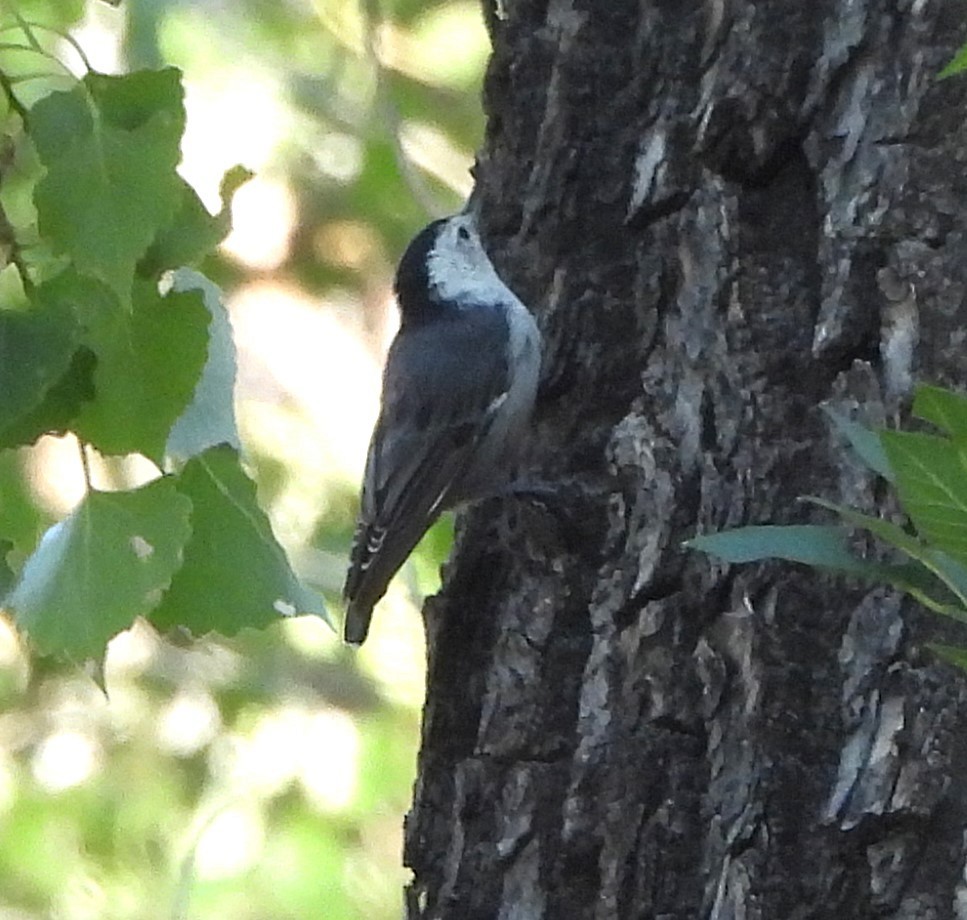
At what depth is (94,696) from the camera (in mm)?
3201

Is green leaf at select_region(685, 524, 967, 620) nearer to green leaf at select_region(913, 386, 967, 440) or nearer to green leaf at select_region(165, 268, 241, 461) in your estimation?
green leaf at select_region(913, 386, 967, 440)

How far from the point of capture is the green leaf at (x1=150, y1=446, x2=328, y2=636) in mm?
1110

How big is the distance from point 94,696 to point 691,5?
2.25 meters

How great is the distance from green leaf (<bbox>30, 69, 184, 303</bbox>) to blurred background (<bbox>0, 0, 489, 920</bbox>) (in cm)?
174

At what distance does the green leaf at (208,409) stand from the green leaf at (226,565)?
0.01m

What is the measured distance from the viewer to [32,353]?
98 cm

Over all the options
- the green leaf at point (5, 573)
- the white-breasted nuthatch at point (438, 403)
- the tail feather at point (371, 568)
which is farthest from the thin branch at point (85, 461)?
the tail feather at point (371, 568)

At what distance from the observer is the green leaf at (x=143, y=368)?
1004 mm

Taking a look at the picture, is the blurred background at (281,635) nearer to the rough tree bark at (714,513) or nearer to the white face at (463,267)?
the white face at (463,267)

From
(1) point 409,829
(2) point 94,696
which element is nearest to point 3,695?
(2) point 94,696

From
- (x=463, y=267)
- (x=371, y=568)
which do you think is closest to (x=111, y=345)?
(x=371, y=568)

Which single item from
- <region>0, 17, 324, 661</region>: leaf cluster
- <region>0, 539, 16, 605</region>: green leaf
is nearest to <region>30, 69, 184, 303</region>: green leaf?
<region>0, 17, 324, 661</region>: leaf cluster

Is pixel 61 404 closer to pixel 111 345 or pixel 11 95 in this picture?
pixel 111 345

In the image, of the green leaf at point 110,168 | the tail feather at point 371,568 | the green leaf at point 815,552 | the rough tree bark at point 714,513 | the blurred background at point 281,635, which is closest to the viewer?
the green leaf at point 815,552
